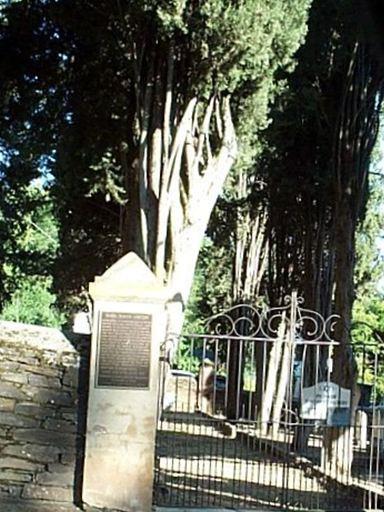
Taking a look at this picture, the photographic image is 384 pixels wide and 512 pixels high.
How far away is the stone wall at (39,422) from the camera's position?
7.27m

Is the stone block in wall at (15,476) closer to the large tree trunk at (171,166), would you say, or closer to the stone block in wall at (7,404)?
the stone block in wall at (7,404)

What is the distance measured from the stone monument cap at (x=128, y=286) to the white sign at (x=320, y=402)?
2.55m

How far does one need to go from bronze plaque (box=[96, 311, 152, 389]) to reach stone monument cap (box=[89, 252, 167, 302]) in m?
0.17

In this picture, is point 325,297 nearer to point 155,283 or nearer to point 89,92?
point 89,92

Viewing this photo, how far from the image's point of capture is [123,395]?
7.28 m

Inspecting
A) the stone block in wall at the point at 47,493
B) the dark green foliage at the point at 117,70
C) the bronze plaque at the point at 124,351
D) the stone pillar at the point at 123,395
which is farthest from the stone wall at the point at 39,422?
the dark green foliage at the point at 117,70

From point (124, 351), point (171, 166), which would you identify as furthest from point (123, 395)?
point (171, 166)

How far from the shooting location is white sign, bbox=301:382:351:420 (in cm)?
892

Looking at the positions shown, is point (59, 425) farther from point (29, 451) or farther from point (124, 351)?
point (124, 351)

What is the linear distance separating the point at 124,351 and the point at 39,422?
102 centimetres

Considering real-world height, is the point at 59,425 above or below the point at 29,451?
above

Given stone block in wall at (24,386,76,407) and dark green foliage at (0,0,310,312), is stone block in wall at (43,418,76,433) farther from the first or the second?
dark green foliage at (0,0,310,312)

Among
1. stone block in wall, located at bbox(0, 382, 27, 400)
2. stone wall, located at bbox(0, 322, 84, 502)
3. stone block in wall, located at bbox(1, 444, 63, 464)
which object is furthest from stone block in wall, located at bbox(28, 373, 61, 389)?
stone block in wall, located at bbox(1, 444, 63, 464)

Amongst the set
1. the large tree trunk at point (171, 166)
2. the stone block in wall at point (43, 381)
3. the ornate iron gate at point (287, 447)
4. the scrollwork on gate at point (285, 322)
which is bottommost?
the ornate iron gate at point (287, 447)
